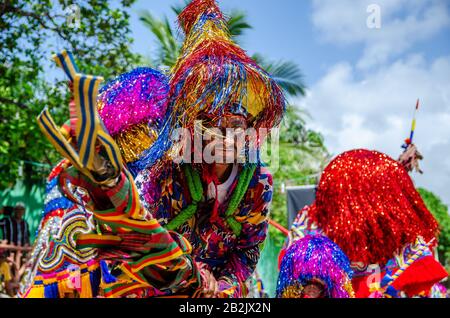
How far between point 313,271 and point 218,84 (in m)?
1.46

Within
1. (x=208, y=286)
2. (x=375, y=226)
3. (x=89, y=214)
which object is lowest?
(x=208, y=286)

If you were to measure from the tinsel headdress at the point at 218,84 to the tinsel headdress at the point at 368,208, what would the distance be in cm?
179

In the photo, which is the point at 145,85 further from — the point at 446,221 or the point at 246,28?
the point at 446,221

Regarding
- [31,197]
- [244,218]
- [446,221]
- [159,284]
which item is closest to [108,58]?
[31,197]

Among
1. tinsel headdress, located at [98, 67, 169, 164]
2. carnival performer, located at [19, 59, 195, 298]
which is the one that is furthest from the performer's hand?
tinsel headdress, located at [98, 67, 169, 164]

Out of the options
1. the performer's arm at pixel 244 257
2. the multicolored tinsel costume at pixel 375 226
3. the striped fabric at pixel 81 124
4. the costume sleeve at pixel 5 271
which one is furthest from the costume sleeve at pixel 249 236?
the costume sleeve at pixel 5 271

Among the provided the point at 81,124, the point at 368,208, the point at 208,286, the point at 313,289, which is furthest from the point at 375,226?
the point at 81,124

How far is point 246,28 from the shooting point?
394 inches

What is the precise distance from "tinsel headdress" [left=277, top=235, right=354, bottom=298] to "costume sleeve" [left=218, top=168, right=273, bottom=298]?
658 mm

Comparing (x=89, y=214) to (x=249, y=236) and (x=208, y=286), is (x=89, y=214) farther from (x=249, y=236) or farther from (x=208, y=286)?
(x=208, y=286)

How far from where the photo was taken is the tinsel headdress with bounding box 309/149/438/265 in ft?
12.3

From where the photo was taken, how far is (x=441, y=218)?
559 inches

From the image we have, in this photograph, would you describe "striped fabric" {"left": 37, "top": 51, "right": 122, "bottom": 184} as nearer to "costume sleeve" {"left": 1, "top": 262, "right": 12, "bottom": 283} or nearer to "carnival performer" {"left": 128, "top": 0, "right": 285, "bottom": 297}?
"carnival performer" {"left": 128, "top": 0, "right": 285, "bottom": 297}

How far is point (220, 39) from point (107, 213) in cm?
89
